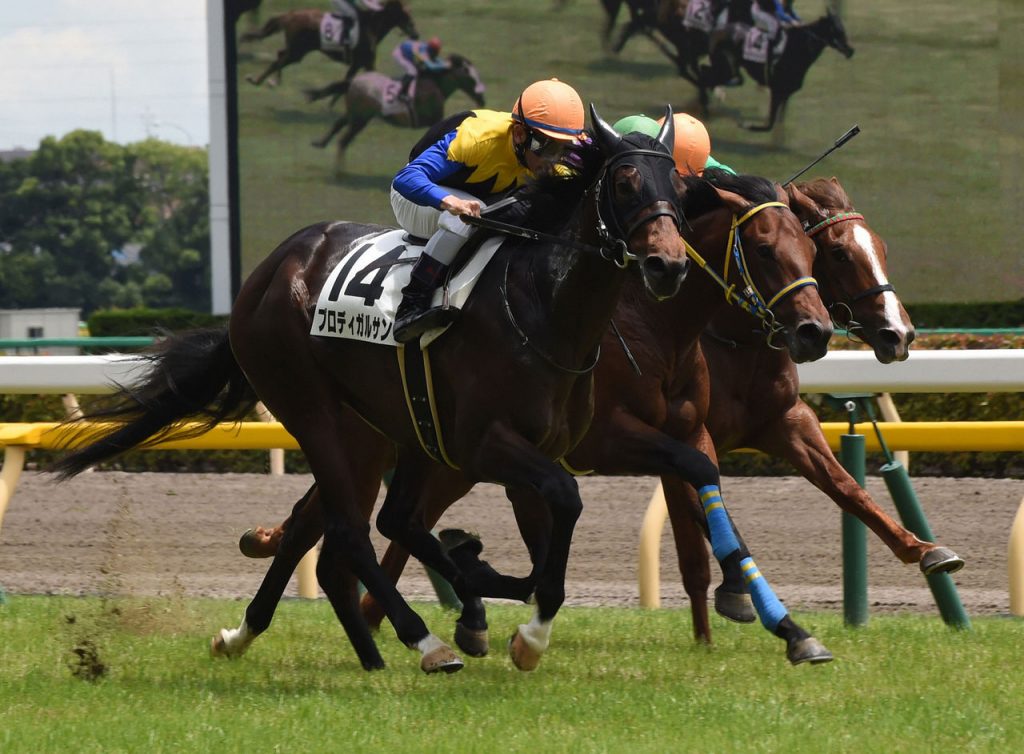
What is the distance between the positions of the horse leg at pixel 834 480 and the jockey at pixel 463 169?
124 cm

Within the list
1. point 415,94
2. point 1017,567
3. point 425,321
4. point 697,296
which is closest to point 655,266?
point 425,321

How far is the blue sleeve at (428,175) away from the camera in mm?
4453

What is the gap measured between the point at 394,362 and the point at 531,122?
794mm

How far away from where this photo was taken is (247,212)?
74.3ft

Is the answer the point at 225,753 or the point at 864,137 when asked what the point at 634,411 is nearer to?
the point at 225,753

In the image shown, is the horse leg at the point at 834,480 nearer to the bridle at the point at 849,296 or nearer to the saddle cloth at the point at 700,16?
the bridle at the point at 849,296

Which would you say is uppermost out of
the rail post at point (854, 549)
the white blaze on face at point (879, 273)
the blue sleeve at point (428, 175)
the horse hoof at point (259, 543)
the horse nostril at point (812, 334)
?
the blue sleeve at point (428, 175)

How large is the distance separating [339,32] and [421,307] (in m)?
18.8

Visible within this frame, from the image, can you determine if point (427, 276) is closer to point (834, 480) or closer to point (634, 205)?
point (634, 205)

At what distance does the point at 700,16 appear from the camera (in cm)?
2155

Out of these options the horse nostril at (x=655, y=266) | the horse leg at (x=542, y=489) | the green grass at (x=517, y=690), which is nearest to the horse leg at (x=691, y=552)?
the green grass at (x=517, y=690)

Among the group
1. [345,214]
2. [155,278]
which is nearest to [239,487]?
[345,214]

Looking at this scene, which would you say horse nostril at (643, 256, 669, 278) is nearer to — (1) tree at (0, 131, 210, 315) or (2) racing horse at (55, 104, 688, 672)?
(2) racing horse at (55, 104, 688, 672)

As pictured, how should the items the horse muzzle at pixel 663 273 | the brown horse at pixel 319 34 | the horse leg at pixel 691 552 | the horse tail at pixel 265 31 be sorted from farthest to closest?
the horse tail at pixel 265 31, the brown horse at pixel 319 34, the horse leg at pixel 691 552, the horse muzzle at pixel 663 273
